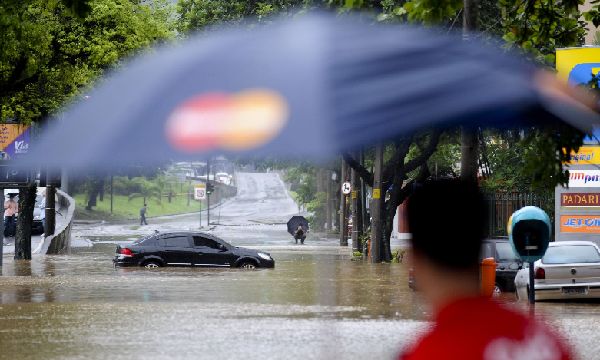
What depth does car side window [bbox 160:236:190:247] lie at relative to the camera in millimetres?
34125

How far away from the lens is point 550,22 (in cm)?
1069

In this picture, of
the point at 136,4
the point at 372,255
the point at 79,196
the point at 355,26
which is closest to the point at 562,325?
the point at 355,26

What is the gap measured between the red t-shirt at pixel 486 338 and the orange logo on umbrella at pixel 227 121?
759mm

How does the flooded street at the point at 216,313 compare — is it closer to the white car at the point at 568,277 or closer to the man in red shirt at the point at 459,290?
the white car at the point at 568,277

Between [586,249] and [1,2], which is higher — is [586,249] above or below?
below

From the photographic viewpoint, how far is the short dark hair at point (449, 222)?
354cm

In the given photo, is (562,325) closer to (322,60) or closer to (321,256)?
(322,60)

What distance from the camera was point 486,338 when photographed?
3.26 metres

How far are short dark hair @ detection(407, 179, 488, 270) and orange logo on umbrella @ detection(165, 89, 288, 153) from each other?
1.78 ft

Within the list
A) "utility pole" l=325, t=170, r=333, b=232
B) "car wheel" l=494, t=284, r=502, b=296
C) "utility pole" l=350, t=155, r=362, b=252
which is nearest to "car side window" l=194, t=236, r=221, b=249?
"car wheel" l=494, t=284, r=502, b=296

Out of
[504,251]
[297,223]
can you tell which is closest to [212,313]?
[504,251]

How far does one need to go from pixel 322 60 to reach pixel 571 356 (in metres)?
1.19

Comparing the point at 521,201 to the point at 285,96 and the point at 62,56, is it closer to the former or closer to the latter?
the point at 62,56

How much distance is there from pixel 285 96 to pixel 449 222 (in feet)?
2.10
